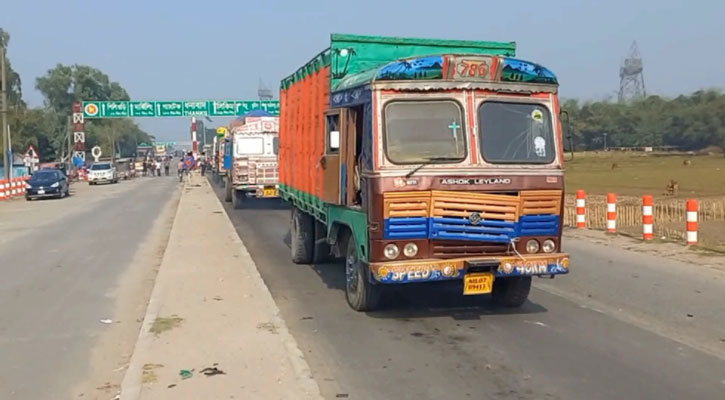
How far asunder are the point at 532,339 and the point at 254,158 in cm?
1960

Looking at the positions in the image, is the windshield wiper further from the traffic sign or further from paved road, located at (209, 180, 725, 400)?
the traffic sign

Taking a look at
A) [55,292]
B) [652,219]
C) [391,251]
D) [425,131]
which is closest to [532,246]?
[391,251]

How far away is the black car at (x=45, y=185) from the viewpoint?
38219mm

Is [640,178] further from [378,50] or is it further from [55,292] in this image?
[55,292]

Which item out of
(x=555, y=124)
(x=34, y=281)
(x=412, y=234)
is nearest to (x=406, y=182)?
(x=412, y=234)

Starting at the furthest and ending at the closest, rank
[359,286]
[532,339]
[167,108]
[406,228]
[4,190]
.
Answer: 1. [167,108]
2. [4,190]
3. [359,286]
4. [406,228]
5. [532,339]

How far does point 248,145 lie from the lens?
27.0m

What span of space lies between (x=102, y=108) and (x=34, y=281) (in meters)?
57.6

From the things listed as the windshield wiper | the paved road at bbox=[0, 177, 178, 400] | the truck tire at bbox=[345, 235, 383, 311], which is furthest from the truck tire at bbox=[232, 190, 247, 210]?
the windshield wiper

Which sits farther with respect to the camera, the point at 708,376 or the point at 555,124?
the point at 555,124

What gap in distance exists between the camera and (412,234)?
8203mm

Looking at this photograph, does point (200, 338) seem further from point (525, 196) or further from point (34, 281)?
point (34, 281)

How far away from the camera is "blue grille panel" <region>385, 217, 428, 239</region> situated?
8.14 meters

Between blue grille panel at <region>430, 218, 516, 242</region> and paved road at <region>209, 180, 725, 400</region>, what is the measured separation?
0.95 meters
